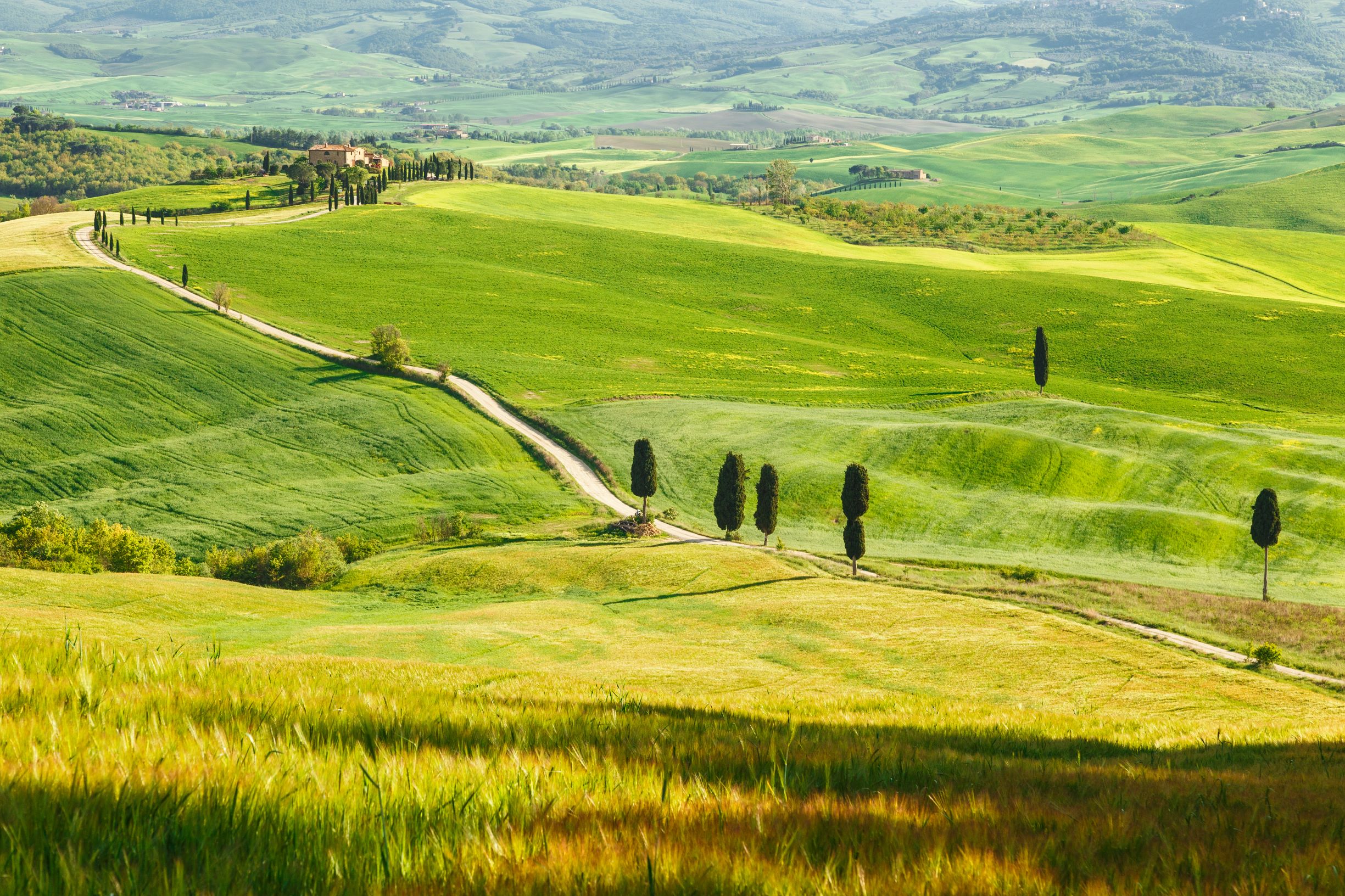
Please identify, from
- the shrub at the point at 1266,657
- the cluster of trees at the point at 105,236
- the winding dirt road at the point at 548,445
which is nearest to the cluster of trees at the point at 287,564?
the winding dirt road at the point at 548,445

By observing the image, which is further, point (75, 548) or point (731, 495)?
point (731, 495)

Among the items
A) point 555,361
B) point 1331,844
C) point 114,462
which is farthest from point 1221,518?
point 114,462

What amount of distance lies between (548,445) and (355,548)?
27536 mm

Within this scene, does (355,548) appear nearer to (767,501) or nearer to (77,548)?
(77,548)

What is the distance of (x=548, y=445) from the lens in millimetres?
94562

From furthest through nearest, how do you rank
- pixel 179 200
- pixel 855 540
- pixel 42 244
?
pixel 179 200
pixel 42 244
pixel 855 540

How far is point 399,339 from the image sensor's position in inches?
4432

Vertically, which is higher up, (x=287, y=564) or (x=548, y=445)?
(x=548, y=445)

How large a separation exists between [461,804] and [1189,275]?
199m

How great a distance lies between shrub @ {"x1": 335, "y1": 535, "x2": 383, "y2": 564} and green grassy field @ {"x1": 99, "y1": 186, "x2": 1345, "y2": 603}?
24260mm

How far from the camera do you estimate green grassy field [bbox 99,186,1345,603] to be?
77.4 metres

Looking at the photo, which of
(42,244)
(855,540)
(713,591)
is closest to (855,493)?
(855,540)

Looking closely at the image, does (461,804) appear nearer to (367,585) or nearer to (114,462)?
(367,585)

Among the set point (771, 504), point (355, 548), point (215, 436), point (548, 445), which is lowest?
point (355, 548)
